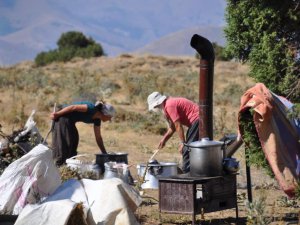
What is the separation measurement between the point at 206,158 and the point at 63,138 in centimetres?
430

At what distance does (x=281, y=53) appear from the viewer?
9422 millimetres

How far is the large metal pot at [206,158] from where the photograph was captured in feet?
28.8

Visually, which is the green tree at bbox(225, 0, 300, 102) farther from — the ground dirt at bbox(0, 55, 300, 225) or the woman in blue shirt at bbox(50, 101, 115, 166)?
the woman in blue shirt at bbox(50, 101, 115, 166)

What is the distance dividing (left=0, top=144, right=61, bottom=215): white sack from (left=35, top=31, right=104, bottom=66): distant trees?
49.7 m

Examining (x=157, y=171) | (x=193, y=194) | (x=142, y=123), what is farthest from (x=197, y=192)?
(x=142, y=123)

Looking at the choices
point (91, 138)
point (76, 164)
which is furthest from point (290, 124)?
point (91, 138)

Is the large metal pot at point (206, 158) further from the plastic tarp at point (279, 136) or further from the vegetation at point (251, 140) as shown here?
the plastic tarp at point (279, 136)

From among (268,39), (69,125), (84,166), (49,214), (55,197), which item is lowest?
(49,214)

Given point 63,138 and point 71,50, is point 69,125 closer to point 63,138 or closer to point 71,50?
point 63,138

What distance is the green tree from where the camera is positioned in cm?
880

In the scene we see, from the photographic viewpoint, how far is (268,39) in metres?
9.45

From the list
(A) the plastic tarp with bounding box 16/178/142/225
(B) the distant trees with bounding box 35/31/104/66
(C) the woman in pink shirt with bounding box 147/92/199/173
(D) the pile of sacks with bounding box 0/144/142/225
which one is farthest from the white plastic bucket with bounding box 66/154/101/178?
(B) the distant trees with bounding box 35/31/104/66

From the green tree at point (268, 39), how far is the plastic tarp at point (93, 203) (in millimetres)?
2069

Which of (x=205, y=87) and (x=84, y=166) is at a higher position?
(x=205, y=87)
